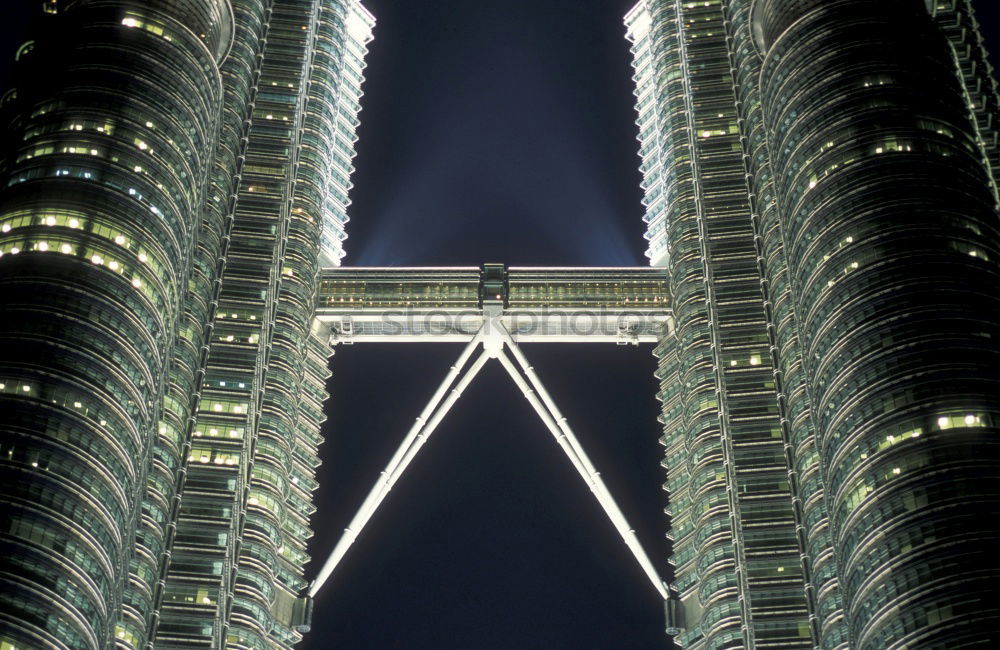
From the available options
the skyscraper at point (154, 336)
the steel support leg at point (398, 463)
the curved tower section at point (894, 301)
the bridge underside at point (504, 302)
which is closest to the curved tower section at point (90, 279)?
the skyscraper at point (154, 336)

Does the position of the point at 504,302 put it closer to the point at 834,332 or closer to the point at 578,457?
the point at 578,457

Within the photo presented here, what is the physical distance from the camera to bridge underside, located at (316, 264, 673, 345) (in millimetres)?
190625

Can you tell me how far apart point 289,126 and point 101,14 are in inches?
1276

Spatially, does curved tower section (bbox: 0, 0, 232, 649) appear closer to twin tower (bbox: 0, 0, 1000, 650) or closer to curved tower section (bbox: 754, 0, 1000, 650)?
twin tower (bbox: 0, 0, 1000, 650)

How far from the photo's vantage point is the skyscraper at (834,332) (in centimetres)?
12381

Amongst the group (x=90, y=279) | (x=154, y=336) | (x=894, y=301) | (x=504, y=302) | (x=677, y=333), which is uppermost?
(x=504, y=302)

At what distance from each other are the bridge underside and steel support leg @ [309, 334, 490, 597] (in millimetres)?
5270

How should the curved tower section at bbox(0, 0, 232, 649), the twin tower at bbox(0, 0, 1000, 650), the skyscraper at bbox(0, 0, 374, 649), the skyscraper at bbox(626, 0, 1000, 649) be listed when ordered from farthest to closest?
the skyscraper at bbox(0, 0, 374, 649)
the twin tower at bbox(0, 0, 1000, 650)
the skyscraper at bbox(626, 0, 1000, 649)
the curved tower section at bbox(0, 0, 232, 649)

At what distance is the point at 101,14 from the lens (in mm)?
169500

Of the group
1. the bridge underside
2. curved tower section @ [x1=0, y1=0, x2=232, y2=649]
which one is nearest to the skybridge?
the bridge underside

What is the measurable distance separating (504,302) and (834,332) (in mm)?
60087

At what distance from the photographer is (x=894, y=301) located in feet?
449

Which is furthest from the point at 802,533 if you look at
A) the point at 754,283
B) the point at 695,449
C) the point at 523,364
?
the point at 523,364

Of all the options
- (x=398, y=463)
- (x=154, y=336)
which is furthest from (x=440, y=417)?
(x=154, y=336)
